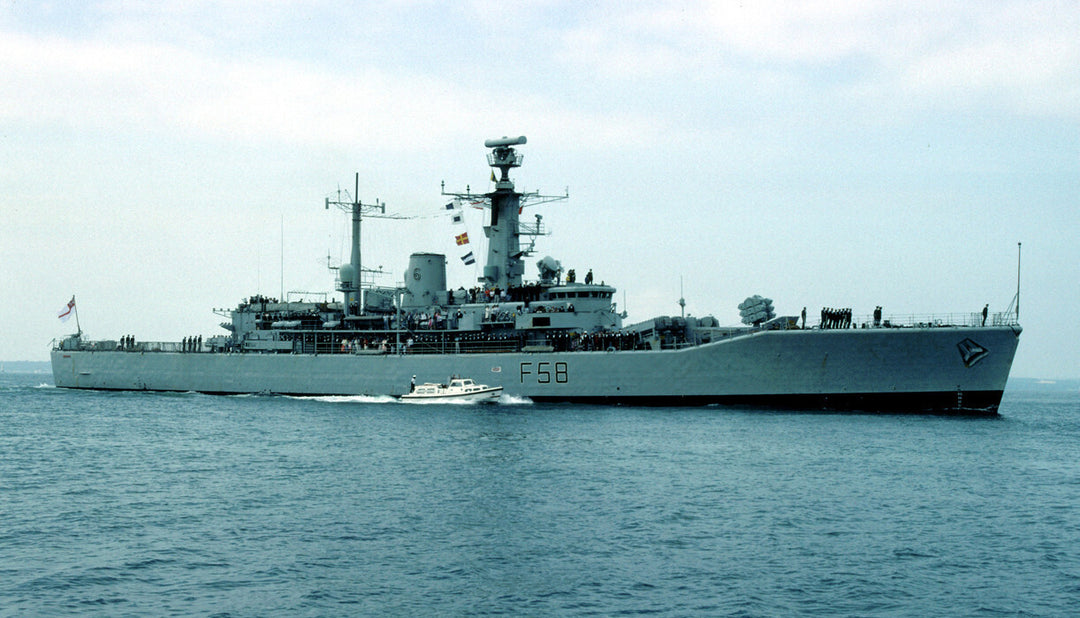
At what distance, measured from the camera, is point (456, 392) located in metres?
46.2

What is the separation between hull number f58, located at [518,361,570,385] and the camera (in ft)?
147

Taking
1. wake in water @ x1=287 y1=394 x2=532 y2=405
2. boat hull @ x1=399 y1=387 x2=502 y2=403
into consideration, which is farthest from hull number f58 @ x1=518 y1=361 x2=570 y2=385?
boat hull @ x1=399 y1=387 x2=502 y2=403

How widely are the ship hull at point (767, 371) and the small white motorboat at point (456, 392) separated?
82 cm

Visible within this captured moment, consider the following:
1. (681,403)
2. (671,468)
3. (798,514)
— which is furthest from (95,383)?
(798,514)

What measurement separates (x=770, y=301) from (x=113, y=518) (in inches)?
1124

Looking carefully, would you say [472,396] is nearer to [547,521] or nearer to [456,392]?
[456,392]

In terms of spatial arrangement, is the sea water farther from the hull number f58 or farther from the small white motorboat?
the small white motorboat

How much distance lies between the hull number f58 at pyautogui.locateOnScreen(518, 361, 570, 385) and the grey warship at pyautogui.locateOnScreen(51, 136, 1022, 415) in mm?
60

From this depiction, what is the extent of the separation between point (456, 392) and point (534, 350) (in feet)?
14.3

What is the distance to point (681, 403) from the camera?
42469mm

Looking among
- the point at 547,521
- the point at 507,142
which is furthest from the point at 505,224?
A: the point at 547,521

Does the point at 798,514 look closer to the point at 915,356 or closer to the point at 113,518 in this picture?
the point at 113,518

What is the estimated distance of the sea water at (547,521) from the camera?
15.1 m

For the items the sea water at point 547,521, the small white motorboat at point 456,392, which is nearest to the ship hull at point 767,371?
the small white motorboat at point 456,392
